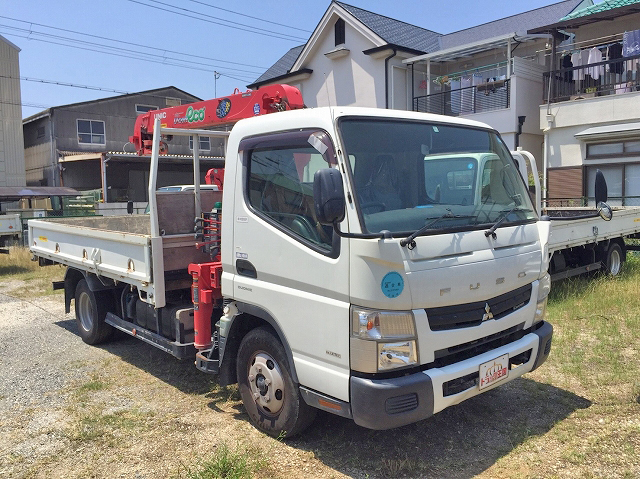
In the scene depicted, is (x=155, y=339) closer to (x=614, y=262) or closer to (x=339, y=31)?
(x=614, y=262)

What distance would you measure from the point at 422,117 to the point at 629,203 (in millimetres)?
12705

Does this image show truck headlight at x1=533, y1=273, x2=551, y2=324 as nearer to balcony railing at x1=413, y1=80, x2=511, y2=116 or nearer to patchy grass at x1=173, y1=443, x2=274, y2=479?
patchy grass at x1=173, y1=443, x2=274, y2=479

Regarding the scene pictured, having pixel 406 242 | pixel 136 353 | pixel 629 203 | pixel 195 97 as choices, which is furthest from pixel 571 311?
pixel 195 97

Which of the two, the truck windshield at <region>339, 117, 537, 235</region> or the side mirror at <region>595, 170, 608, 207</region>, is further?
the side mirror at <region>595, 170, 608, 207</region>

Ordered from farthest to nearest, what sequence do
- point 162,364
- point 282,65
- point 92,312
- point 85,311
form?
point 282,65 → point 85,311 → point 92,312 → point 162,364

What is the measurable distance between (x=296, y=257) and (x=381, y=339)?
0.80 metres

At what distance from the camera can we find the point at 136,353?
646 centimetres

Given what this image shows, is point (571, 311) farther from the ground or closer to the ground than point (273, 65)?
closer to the ground

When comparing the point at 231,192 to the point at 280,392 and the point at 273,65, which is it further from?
the point at 273,65

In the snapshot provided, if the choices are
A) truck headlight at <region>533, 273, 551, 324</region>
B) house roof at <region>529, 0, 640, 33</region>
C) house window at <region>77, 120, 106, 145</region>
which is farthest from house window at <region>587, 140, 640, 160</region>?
house window at <region>77, 120, 106, 145</region>

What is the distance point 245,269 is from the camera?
4.11m

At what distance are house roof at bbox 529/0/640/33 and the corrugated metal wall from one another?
2232cm

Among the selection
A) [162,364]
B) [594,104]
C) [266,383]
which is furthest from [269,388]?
[594,104]

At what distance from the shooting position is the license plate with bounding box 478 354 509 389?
141 inches
